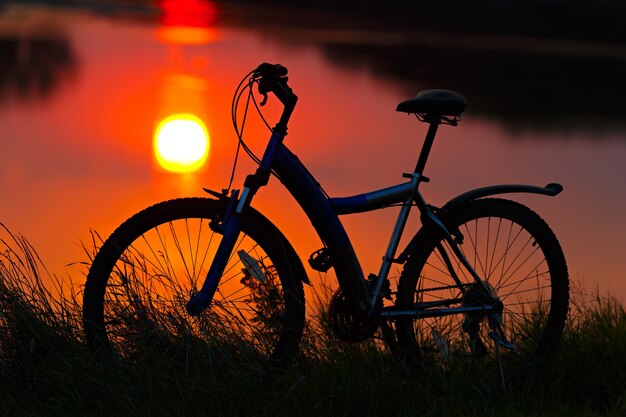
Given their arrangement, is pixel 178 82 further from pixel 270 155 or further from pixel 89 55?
pixel 270 155

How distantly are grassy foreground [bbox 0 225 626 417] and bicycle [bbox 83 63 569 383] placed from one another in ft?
0.34

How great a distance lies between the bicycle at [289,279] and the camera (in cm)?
437

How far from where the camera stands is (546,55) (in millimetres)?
51062

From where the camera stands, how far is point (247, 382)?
4332mm

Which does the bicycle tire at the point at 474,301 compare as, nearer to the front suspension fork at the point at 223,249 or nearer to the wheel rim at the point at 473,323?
the wheel rim at the point at 473,323

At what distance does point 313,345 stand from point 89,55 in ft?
139

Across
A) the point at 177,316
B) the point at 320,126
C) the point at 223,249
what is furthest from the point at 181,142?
the point at 223,249

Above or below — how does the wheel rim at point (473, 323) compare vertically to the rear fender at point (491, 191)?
below

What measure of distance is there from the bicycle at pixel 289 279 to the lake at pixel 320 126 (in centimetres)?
60

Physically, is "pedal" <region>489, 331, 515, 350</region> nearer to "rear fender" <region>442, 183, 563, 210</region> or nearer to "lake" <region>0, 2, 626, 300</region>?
"rear fender" <region>442, 183, 563, 210</region>

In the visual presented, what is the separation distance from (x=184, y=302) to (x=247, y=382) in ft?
1.40

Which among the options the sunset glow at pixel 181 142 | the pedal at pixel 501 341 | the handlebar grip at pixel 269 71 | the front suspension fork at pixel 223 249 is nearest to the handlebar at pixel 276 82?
the handlebar grip at pixel 269 71

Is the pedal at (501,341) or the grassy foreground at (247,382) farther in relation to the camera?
the pedal at (501,341)

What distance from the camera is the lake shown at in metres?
16.2
